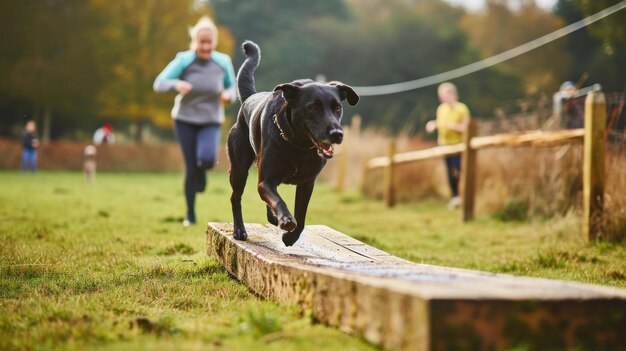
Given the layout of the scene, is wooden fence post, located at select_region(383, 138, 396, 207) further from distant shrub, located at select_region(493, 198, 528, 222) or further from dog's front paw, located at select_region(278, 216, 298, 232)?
dog's front paw, located at select_region(278, 216, 298, 232)

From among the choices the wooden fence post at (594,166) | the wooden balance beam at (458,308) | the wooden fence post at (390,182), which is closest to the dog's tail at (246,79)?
the wooden balance beam at (458,308)

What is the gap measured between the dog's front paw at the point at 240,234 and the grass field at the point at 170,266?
245mm

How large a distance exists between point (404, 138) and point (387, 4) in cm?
4024

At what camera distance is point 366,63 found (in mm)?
42344

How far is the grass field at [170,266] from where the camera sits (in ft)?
9.07

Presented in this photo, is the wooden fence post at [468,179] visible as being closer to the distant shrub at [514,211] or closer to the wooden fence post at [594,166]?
the distant shrub at [514,211]

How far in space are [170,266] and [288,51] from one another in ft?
125

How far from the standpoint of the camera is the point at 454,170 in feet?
37.9

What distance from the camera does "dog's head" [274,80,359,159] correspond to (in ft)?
13.2

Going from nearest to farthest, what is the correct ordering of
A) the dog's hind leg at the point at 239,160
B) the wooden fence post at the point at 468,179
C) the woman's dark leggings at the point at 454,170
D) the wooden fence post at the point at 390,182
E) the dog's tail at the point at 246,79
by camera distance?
the dog's hind leg at the point at 239,160 → the dog's tail at the point at 246,79 → the wooden fence post at the point at 468,179 → the woman's dark leggings at the point at 454,170 → the wooden fence post at the point at 390,182

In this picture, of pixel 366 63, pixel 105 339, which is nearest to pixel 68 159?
pixel 366 63

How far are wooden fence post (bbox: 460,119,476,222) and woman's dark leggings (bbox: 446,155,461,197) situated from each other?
1289 millimetres

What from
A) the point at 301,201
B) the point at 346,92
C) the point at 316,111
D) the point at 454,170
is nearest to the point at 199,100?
the point at 301,201

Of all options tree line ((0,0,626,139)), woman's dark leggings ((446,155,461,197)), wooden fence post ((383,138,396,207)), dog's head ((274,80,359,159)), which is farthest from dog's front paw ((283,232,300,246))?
tree line ((0,0,626,139))
